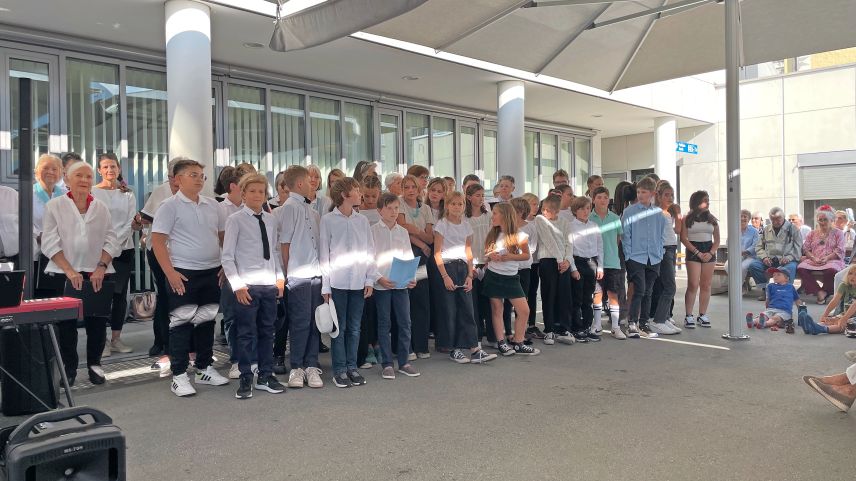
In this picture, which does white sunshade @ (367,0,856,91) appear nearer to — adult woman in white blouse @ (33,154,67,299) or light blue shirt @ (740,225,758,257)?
adult woman in white blouse @ (33,154,67,299)

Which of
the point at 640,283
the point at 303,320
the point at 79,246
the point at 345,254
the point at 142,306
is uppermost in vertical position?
the point at 79,246

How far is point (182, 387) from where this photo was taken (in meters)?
4.98

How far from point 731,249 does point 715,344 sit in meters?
1.10

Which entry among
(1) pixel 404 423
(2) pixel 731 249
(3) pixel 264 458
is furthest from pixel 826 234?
(3) pixel 264 458

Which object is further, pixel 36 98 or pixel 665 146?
pixel 665 146

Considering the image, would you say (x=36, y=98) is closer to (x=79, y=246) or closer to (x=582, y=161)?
(x=79, y=246)

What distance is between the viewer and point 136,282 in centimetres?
972

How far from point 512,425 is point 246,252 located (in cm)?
242

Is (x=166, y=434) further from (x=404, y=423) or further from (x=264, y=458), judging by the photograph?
(x=404, y=423)

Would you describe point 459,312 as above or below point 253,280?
below

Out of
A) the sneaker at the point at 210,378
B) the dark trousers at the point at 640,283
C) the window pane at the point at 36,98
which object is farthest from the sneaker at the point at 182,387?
the window pane at the point at 36,98

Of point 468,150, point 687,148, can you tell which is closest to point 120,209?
point 468,150

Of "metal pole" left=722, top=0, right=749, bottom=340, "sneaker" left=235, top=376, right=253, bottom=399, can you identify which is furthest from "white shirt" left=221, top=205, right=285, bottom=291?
"metal pole" left=722, top=0, right=749, bottom=340

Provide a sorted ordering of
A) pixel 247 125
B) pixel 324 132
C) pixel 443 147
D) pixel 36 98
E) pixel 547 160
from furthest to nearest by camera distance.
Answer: pixel 547 160
pixel 443 147
pixel 324 132
pixel 247 125
pixel 36 98
